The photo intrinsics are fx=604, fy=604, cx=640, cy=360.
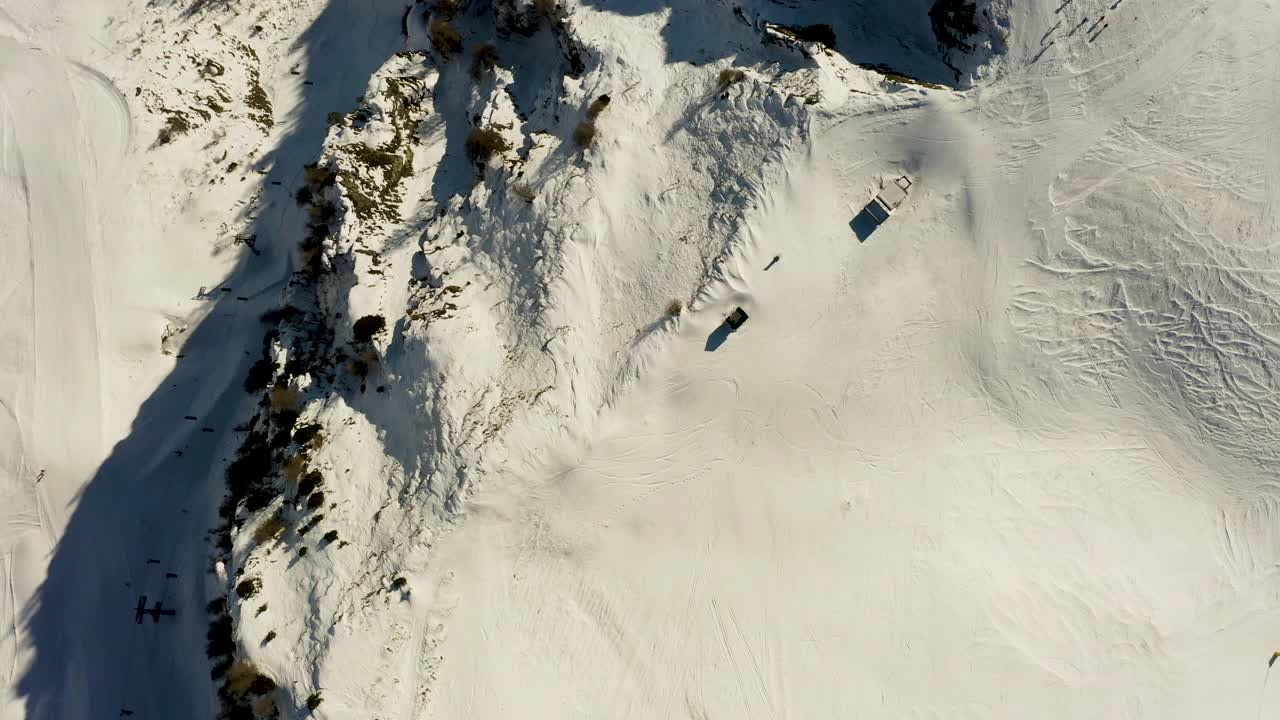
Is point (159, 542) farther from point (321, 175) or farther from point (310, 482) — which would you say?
point (321, 175)

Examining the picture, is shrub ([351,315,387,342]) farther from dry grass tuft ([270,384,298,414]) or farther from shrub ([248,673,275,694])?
shrub ([248,673,275,694])

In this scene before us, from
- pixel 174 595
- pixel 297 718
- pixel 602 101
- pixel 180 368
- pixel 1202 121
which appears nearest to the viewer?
pixel 297 718

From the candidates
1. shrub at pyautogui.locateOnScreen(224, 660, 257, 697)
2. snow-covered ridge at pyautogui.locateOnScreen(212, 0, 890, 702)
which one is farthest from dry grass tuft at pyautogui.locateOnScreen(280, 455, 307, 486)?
shrub at pyautogui.locateOnScreen(224, 660, 257, 697)

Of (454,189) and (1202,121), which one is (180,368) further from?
(1202,121)

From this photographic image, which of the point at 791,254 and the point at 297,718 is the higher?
the point at 791,254

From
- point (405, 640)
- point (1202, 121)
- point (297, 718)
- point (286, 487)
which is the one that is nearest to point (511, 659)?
point (405, 640)

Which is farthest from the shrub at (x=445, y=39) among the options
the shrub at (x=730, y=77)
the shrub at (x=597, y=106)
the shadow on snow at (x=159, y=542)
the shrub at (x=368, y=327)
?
the shrub at (x=368, y=327)

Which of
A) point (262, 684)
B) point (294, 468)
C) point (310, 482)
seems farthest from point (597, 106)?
point (262, 684)

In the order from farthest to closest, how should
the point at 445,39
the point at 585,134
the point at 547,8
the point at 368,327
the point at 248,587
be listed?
the point at 445,39
the point at 547,8
the point at 585,134
the point at 368,327
the point at 248,587
